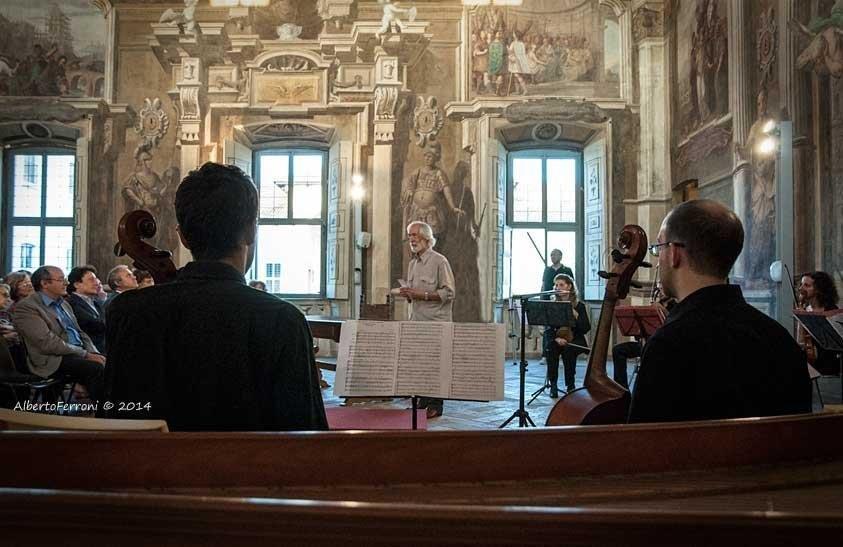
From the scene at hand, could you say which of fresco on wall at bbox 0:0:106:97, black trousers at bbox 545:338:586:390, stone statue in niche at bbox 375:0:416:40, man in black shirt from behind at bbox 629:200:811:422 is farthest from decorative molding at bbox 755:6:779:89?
fresco on wall at bbox 0:0:106:97

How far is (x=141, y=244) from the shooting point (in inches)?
77.7

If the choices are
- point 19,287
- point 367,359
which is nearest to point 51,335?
point 19,287

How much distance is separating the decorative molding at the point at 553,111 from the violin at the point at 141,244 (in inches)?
363

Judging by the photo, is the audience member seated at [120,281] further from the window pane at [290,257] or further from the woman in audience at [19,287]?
the window pane at [290,257]

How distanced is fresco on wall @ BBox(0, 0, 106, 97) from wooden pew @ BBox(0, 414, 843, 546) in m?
12.1

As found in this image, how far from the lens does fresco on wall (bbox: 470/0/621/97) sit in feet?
35.3

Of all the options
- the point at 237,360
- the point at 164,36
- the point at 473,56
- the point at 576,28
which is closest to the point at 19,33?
the point at 164,36

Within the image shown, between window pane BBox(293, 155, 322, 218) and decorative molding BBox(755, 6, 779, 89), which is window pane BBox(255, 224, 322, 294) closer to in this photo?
window pane BBox(293, 155, 322, 218)

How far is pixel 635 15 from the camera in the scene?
10.7 metres

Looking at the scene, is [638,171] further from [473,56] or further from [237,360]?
[237,360]

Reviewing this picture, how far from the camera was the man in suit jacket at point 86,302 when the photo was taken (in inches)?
212

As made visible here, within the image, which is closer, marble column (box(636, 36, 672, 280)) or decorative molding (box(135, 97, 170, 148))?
marble column (box(636, 36, 672, 280))

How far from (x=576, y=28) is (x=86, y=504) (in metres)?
11.8

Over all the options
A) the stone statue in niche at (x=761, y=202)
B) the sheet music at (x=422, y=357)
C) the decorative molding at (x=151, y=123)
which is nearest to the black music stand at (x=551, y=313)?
the sheet music at (x=422, y=357)
